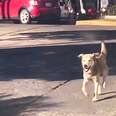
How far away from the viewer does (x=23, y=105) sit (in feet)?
29.8

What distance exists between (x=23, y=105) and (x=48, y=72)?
281 centimetres

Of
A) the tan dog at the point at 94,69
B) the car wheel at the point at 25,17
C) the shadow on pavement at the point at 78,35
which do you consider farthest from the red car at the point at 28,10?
the tan dog at the point at 94,69

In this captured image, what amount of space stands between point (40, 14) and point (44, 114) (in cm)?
1573

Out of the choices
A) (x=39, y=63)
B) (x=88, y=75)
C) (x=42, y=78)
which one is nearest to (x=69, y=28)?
(x=39, y=63)

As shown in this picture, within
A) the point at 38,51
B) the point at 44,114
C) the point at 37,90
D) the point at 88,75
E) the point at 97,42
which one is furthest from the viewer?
the point at 97,42

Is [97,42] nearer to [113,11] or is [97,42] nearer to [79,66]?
[79,66]

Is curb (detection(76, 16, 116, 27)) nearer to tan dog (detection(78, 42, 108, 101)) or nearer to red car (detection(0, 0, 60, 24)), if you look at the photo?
red car (detection(0, 0, 60, 24))

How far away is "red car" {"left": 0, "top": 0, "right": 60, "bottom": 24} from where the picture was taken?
78.6 feet

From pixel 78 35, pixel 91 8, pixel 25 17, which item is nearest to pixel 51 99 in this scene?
pixel 78 35

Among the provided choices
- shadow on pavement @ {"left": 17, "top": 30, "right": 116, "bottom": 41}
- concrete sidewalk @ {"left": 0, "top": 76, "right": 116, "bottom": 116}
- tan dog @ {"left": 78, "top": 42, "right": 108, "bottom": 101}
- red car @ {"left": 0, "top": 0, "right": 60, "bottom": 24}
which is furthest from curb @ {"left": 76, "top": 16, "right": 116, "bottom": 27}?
tan dog @ {"left": 78, "top": 42, "right": 108, "bottom": 101}

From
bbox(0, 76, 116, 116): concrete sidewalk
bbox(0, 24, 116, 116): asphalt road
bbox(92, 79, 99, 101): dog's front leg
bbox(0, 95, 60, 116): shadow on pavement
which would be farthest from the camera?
bbox(92, 79, 99, 101): dog's front leg

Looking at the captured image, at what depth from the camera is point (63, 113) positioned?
8516mm

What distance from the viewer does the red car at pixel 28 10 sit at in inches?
943

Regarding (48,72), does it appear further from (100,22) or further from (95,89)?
(100,22)
